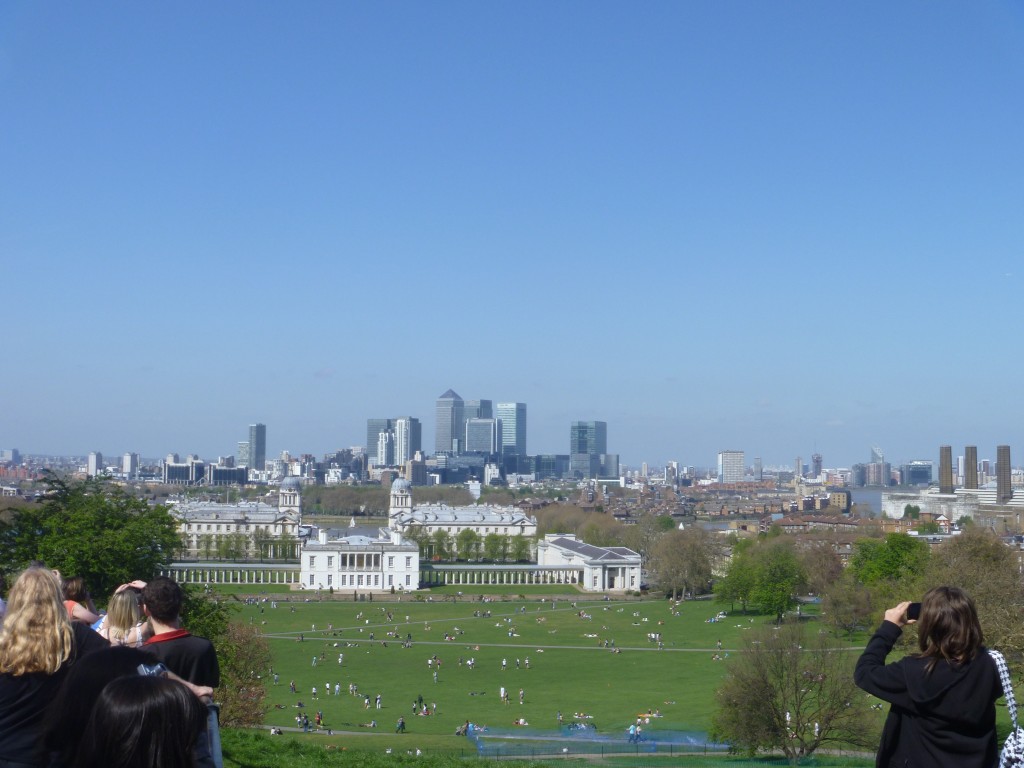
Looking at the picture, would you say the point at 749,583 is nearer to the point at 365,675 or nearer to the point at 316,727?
the point at 365,675

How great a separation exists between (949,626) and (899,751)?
480mm

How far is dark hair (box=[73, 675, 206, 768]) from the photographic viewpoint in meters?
2.60

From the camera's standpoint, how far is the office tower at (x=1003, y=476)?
12406 centimetres

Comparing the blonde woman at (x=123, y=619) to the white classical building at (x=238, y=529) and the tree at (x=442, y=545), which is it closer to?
the white classical building at (x=238, y=529)

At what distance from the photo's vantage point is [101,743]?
2.63 meters

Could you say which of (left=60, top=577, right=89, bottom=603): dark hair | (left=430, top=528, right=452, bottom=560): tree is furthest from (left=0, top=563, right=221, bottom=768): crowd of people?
(left=430, top=528, right=452, bottom=560): tree

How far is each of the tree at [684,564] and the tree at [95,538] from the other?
39157 mm

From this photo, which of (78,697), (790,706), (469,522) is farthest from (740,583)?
(78,697)

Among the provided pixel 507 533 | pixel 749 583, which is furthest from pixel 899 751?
pixel 507 533

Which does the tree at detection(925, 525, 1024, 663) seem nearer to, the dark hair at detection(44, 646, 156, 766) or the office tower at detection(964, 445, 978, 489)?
the dark hair at detection(44, 646, 156, 766)

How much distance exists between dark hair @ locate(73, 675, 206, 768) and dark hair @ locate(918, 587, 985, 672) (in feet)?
7.52

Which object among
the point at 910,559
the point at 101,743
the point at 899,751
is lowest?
the point at 910,559

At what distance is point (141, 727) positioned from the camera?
2.60 m

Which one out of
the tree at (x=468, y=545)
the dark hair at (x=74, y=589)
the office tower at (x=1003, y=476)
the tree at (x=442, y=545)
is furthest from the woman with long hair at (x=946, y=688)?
the office tower at (x=1003, y=476)
